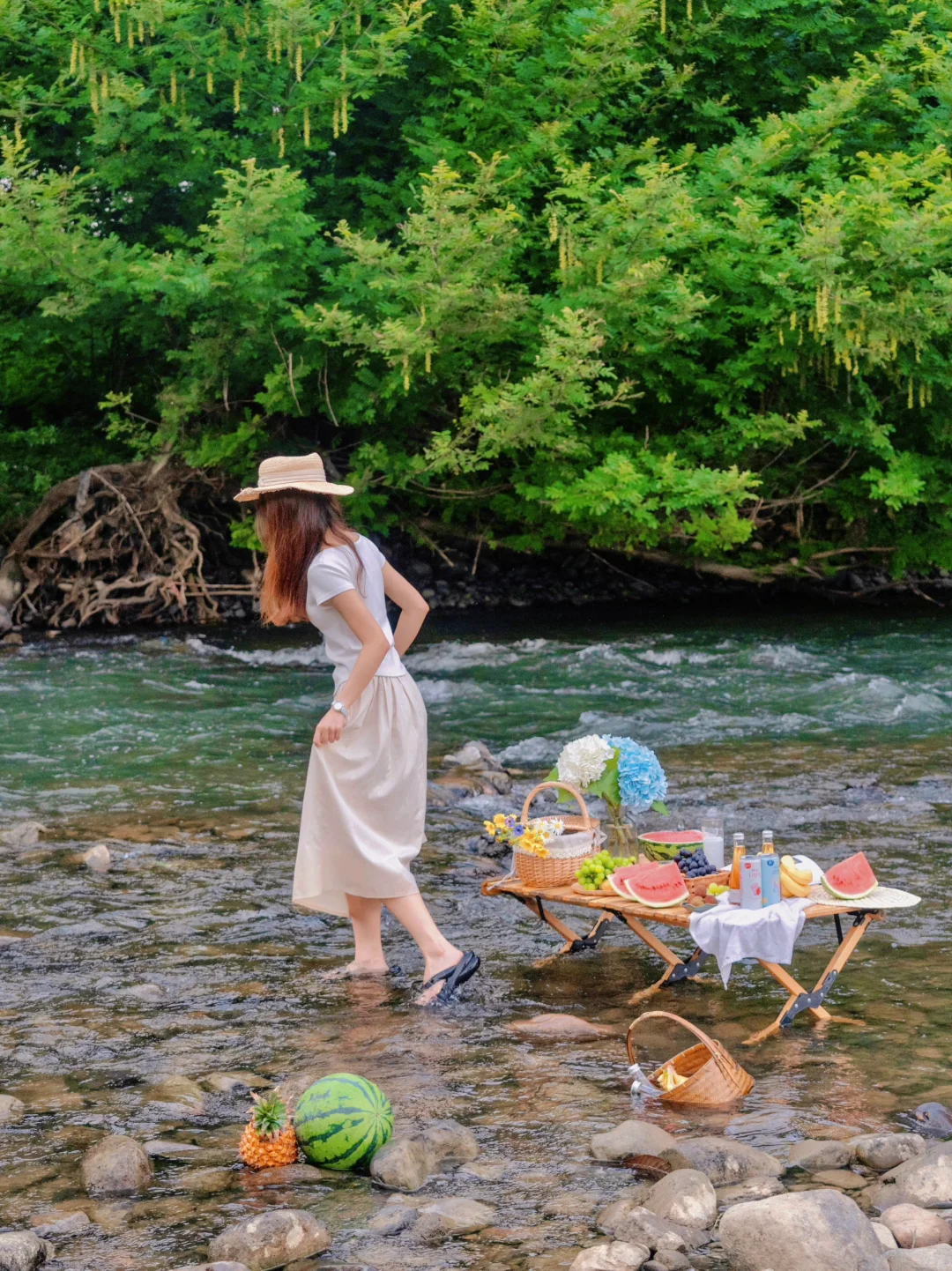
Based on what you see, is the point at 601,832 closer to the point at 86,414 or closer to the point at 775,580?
the point at 775,580

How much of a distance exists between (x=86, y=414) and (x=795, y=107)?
1065cm

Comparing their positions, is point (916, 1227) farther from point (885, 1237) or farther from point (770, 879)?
point (770, 879)

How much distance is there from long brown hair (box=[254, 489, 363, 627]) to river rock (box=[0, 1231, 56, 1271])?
245 centimetres

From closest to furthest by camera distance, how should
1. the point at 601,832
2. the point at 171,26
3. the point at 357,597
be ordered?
the point at 357,597 < the point at 601,832 < the point at 171,26

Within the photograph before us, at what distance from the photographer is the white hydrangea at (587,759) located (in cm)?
580

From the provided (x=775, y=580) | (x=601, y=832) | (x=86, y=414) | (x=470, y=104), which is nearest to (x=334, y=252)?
(x=470, y=104)

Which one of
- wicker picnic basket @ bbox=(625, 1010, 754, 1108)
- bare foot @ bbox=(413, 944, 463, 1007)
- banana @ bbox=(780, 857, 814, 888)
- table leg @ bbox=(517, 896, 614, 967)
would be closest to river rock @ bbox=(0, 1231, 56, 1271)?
wicker picnic basket @ bbox=(625, 1010, 754, 1108)

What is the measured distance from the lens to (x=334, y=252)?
1598 cm

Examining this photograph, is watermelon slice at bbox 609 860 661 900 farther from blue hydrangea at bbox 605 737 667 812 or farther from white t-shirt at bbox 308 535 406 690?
white t-shirt at bbox 308 535 406 690

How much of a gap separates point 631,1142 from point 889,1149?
0.68 m

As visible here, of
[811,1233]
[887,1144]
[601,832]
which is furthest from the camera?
[601,832]

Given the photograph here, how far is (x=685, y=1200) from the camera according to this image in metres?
3.52

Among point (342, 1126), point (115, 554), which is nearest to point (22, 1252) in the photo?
point (342, 1126)

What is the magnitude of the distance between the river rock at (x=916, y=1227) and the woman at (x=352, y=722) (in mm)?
2116
